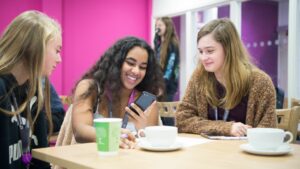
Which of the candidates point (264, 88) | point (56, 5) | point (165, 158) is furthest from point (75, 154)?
point (56, 5)

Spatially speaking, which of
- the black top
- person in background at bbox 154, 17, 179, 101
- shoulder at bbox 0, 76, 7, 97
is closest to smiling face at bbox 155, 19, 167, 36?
person in background at bbox 154, 17, 179, 101

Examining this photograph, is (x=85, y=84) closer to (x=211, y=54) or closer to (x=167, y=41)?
(x=211, y=54)

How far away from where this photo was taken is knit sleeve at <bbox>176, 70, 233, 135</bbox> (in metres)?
1.48

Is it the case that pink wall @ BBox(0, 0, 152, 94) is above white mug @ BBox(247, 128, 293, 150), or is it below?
above

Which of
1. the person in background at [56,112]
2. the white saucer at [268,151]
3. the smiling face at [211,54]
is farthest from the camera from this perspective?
the person in background at [56,112]

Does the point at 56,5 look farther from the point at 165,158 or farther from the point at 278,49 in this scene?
the point at 165,158

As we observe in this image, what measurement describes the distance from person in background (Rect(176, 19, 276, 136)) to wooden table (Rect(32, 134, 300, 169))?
1.48ft

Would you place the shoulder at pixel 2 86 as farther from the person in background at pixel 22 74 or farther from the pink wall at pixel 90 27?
the pink wall at pixel 90 27

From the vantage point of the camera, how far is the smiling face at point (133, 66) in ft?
6.08

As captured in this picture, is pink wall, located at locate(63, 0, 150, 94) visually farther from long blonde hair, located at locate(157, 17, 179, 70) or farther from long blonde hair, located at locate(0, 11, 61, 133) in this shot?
long blonde hair, located at locate(0, 11, 61, 133)

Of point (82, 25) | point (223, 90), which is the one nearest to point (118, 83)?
point (223, 90)

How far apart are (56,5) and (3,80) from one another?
3.62 meters

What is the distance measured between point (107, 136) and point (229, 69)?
98 centimetres

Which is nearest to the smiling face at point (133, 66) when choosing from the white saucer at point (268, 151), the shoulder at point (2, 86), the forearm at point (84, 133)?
the forearm at point (84, 133)
